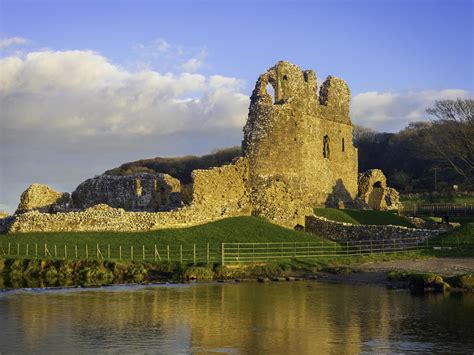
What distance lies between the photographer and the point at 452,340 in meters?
16.8

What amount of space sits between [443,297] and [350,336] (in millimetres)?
7550

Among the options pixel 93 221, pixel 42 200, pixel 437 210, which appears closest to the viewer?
pixel 93 221

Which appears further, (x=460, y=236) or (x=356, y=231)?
(x=356, y=231)

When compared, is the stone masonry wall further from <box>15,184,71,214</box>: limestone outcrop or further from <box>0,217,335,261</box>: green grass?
<box>15,184,71,214</box>: limestone outcrop

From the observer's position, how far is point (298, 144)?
4588cm

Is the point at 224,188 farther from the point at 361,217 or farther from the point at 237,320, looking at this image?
the point at 237,320

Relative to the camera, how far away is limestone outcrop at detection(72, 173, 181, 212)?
44156 mm

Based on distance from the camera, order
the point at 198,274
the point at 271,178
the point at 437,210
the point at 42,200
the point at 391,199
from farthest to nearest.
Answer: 1. the point at 391,199
2. the point at 437,210
3. the point at 271,178
4. the point at 42,200
5. the point at 198,274

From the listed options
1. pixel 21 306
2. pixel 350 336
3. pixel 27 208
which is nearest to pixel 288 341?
pixel 350 336

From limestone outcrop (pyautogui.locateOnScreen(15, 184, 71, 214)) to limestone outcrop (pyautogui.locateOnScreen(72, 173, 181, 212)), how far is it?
89 centimetres

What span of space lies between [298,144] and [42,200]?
50.6 feet

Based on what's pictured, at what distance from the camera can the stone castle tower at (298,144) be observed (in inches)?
1747

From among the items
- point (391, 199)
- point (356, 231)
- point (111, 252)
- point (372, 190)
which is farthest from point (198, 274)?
point (391, 199)

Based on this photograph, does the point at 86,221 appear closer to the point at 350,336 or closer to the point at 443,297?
the point at 443,297
